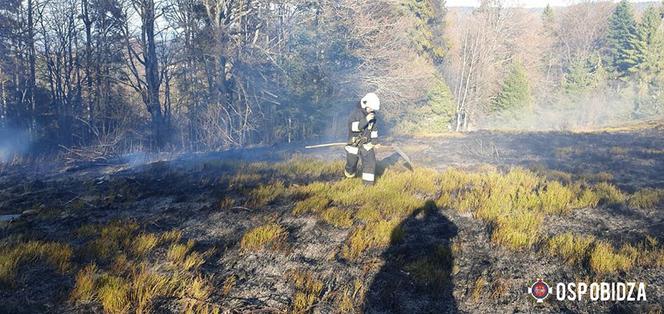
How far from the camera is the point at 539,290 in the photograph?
3625 mm

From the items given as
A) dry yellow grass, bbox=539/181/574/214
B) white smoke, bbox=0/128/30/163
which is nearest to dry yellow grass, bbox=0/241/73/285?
dry yellow grass, bbox=539/181/574/214

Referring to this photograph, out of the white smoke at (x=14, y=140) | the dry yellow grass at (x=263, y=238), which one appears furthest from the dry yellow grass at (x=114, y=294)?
the white smoke at (x=14, y=140)

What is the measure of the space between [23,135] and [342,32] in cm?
1682

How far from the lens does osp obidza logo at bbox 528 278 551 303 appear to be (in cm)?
354

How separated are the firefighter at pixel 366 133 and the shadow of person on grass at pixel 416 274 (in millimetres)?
1994

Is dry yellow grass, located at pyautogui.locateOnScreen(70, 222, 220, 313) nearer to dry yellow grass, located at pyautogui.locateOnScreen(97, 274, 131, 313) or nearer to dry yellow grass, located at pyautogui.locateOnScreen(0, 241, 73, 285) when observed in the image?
dry yellow grass, located at pyautogui.locateOnScreen(97, 274, 131, 313)

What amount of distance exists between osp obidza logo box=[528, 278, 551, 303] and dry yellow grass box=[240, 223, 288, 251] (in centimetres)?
266

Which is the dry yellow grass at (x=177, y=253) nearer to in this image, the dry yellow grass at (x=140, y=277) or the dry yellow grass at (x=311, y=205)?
the dry yellow grass at (x=140, y=277)

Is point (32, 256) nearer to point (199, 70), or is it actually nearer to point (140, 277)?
point (140, 277)

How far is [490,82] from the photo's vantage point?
37.8 m

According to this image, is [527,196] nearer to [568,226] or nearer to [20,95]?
[568,226]

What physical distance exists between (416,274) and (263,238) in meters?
1.86

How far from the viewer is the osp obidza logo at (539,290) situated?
3543 mm

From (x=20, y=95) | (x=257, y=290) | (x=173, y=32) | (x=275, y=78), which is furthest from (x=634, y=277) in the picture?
(x=20, y=95)
